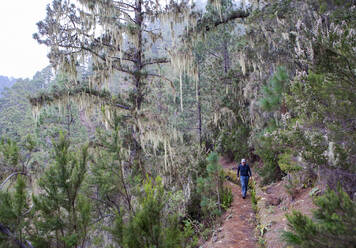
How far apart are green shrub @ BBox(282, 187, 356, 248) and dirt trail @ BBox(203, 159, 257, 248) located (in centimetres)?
389

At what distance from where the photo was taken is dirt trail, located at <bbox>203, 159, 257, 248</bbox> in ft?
17.8

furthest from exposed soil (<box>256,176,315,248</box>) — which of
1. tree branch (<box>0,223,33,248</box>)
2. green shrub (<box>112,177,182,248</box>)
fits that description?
tree branch (<box>0,223,33,248</box>)

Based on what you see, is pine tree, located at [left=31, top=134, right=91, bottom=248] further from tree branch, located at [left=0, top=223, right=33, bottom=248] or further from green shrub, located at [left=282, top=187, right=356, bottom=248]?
green shrub, located at [left=282, top=187, right=356, bottom=248]

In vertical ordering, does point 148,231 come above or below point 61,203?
below

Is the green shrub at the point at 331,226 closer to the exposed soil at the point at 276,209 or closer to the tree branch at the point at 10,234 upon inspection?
the exposed soil at the point at 276,209

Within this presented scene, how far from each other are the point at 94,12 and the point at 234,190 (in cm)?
812

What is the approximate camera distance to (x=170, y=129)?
7309 millimetres

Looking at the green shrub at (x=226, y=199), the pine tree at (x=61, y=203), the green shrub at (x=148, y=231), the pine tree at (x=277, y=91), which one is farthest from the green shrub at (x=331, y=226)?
the green shrub at (x=226, y=199)

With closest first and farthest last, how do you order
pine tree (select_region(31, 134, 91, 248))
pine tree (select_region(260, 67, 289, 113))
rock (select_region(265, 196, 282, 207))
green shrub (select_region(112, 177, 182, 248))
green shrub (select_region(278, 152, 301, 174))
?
green shrub (select_region(112, 177, 182, 248)), pine tree (select_region(31, 134, 91, 248)), green shrub (select_region(278, 152, 301, 174)), pine tree (select_region(260, 67, 289, 113)), rock (select_region(265, 196, 282, 207))

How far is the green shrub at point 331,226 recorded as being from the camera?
174cm

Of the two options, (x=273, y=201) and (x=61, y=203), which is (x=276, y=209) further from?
(x=61, y=203)

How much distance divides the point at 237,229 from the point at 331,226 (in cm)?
488

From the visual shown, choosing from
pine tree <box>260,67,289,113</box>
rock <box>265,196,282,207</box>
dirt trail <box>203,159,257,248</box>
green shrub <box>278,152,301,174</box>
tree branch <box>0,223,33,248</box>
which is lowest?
dirt trail <box>203,159,257,248</box>

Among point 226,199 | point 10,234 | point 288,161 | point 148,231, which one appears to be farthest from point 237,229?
point 10,234
